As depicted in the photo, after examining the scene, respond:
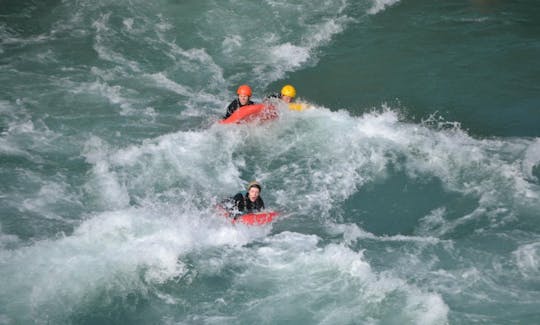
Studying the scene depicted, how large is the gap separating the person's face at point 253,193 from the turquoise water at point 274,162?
55cm

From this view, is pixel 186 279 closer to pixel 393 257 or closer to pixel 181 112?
pixel 393 257

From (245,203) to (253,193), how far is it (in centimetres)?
27

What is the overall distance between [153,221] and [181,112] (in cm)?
390

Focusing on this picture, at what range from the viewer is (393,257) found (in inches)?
379

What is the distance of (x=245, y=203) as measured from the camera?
1019 cm

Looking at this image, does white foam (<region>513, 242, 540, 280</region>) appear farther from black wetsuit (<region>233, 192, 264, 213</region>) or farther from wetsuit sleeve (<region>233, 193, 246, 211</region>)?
wetsuit sleeve (<region>233, 193, 246, 211</region>)

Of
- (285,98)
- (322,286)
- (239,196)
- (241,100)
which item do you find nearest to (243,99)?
(241,100)

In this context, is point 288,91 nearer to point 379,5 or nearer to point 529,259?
point 529,259

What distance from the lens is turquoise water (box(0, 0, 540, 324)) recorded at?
8.97m

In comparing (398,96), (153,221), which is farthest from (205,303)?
(398,96)

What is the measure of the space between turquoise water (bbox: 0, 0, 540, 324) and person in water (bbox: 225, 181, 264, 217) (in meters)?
0.31

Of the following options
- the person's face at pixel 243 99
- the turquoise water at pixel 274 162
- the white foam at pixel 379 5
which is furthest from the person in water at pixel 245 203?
the white foam at pixel 379 5

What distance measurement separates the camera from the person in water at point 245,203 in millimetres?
10125

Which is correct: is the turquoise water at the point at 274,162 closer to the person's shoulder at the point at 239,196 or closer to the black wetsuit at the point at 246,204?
the black wetsuit at the point at 246,204
